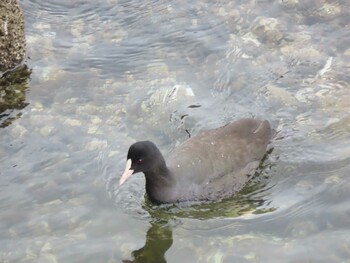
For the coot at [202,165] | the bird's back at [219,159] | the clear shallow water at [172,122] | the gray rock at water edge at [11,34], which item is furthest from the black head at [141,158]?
the gray rock at water edge at [11,34]

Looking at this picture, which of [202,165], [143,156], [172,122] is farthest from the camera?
[172,122]

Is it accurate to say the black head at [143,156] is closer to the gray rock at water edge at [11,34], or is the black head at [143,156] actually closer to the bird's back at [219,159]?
the bird's back at [219,159]

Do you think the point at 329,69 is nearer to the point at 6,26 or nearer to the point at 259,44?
the point at 259,44

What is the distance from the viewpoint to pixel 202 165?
7.32 meters

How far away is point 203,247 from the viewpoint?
6668 millimetres

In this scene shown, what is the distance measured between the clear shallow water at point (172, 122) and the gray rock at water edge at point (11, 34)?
0.31 metres

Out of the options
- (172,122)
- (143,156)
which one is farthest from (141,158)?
(172,122)

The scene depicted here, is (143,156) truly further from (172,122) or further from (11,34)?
(11,34)

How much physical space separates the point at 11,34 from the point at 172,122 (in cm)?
250

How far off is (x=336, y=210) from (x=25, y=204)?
308 cm

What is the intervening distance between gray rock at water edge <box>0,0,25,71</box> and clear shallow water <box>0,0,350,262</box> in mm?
310

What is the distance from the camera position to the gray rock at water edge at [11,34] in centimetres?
912

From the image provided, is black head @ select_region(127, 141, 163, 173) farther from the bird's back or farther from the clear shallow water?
the clear shallow water

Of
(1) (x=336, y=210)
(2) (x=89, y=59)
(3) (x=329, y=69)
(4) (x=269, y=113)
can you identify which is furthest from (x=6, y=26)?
(1) (x=336, y=210)
